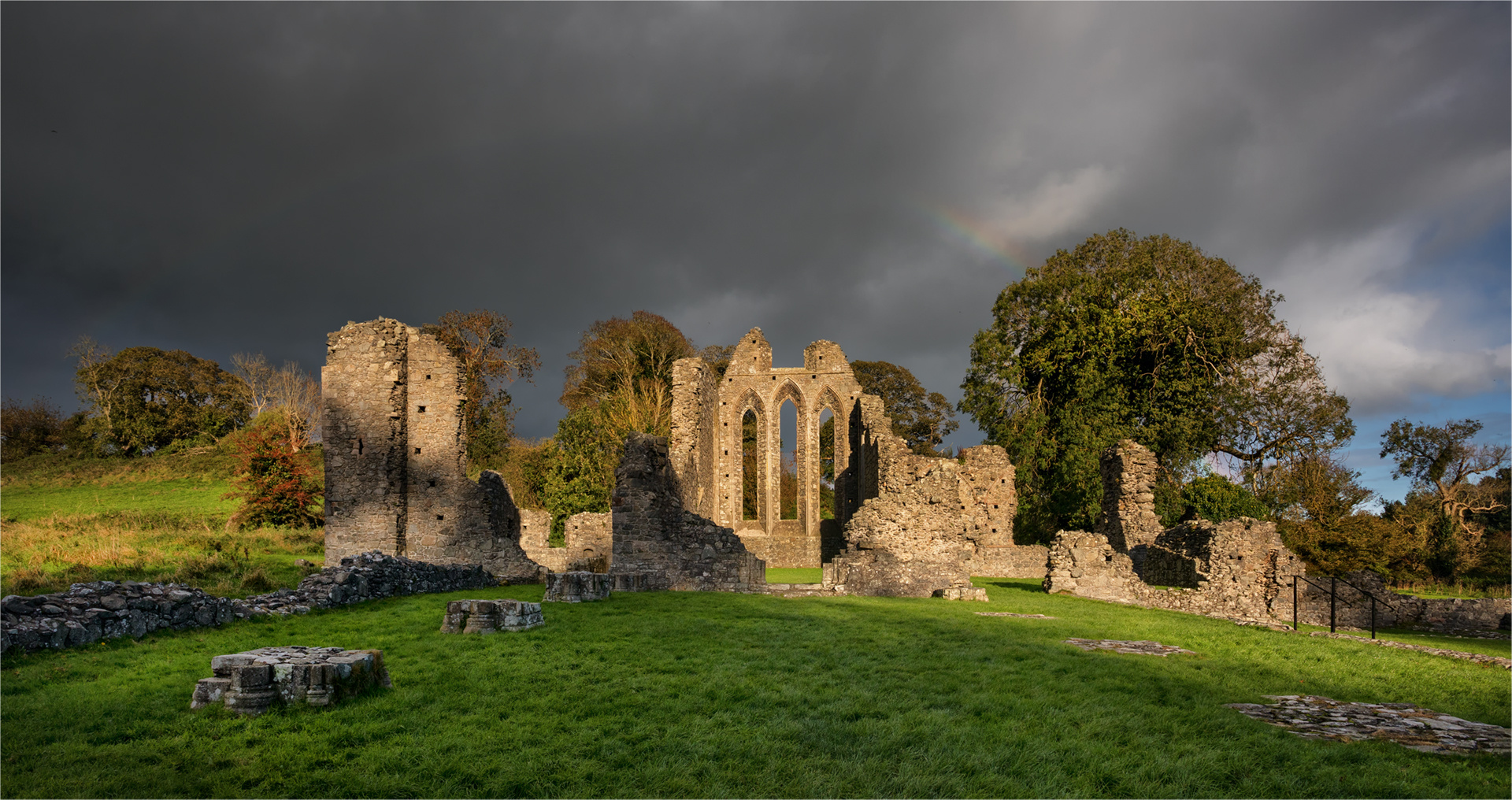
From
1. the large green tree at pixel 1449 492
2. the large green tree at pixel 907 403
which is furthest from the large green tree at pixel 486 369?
the large green tree at pixel 1449 492

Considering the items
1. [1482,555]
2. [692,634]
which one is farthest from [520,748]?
[1482,555]

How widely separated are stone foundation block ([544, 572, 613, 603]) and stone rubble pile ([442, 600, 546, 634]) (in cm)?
273

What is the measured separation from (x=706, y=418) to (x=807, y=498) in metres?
10.2

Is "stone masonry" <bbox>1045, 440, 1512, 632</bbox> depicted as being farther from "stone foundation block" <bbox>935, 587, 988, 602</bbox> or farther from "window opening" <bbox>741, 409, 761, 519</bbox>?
"window opening" <bbox>741, 409, 761, 519</bbox>

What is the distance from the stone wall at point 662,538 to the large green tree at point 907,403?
2981 centimetres

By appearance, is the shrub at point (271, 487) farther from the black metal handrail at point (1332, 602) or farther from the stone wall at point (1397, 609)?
the stone wall at point (1397, 609)

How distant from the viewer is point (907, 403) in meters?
46.3

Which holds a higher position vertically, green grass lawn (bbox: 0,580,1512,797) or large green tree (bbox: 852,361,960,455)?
large green tree (bbox: 852,361,960,455)

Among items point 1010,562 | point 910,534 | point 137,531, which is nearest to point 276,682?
point 910,534

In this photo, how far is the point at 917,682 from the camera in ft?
20.7

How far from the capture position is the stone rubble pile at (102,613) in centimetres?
680

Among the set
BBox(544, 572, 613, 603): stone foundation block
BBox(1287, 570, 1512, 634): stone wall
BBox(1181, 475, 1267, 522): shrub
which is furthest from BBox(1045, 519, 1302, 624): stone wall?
BBox(544, 572, 613, 603): stone foundation block

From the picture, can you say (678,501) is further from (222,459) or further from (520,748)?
(222,459)

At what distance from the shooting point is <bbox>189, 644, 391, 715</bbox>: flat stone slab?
5086 mm
